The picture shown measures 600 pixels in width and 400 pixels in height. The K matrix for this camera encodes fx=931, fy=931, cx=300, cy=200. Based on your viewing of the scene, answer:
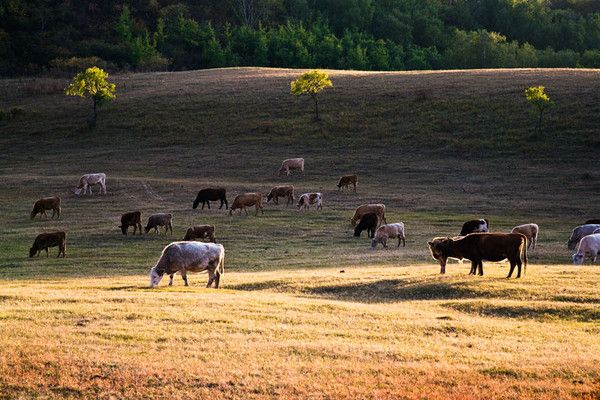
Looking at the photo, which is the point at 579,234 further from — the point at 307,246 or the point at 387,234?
the point at 307,246

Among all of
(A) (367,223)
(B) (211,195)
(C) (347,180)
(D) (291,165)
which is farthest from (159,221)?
(D) (291,165)

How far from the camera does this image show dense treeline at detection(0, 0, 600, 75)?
14275 cm

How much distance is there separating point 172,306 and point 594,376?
986 cm

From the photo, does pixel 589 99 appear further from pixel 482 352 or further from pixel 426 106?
pixel 482 352

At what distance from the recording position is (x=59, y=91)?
110 m

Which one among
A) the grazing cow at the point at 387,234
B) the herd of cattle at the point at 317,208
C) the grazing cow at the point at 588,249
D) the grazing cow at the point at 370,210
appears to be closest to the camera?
the herd of cattle at the point at 317,208

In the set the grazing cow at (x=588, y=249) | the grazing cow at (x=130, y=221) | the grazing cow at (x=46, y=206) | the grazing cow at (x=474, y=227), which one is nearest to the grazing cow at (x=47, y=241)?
the grazing cow at (x=130, y=221)

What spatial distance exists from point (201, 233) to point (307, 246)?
5194mm

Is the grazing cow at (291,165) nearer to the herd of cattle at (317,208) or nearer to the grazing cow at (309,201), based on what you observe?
the herd of cattle at (317,208)

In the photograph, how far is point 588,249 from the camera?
114 feet

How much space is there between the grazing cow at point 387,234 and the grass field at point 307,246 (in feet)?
4.14

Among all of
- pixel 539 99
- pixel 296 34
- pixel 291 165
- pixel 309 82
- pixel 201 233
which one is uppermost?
pixel 296 34

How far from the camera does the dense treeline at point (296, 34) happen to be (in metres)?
143

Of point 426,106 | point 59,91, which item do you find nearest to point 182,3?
point 59,91
